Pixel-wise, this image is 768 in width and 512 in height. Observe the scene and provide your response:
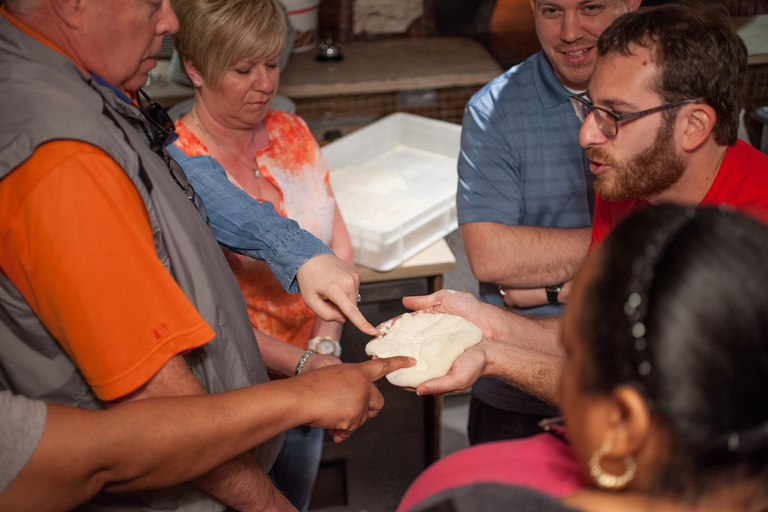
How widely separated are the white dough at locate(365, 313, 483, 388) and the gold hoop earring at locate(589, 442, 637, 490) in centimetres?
69

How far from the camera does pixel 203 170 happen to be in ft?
4.86

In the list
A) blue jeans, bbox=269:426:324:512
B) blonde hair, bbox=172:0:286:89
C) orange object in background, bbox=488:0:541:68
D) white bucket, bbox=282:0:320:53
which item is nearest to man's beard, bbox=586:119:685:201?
blonde hair, bbox=172:0:286:89

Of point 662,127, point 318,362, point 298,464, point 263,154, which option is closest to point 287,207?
point 263,154

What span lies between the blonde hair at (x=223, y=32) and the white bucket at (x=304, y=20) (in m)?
1.50

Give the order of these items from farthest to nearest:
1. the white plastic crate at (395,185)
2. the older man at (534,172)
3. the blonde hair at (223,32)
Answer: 1. the white plastic crate at (395,185)
2. the older man at (534,172)
3. the blonde hair at (223,32)

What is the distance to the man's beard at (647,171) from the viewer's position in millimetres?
1251

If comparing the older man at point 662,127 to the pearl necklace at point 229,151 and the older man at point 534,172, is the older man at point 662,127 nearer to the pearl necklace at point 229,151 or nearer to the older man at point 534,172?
the older man at point 534,172

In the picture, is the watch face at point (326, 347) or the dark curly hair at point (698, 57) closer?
the dark curly hair at point (698, 57)

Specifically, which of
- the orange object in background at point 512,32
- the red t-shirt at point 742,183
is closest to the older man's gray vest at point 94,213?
the red t-shirt at point 742,183

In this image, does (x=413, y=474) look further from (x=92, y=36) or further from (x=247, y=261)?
(x=92, y=36)

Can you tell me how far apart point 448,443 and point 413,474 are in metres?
0.39

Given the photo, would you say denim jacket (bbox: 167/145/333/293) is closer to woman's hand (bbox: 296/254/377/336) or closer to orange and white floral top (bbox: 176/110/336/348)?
woman's hand (bbox: 296/254/377/336)

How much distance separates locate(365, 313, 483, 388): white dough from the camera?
1326 millimetres

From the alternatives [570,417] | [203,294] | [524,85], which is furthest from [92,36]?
[524,85]
